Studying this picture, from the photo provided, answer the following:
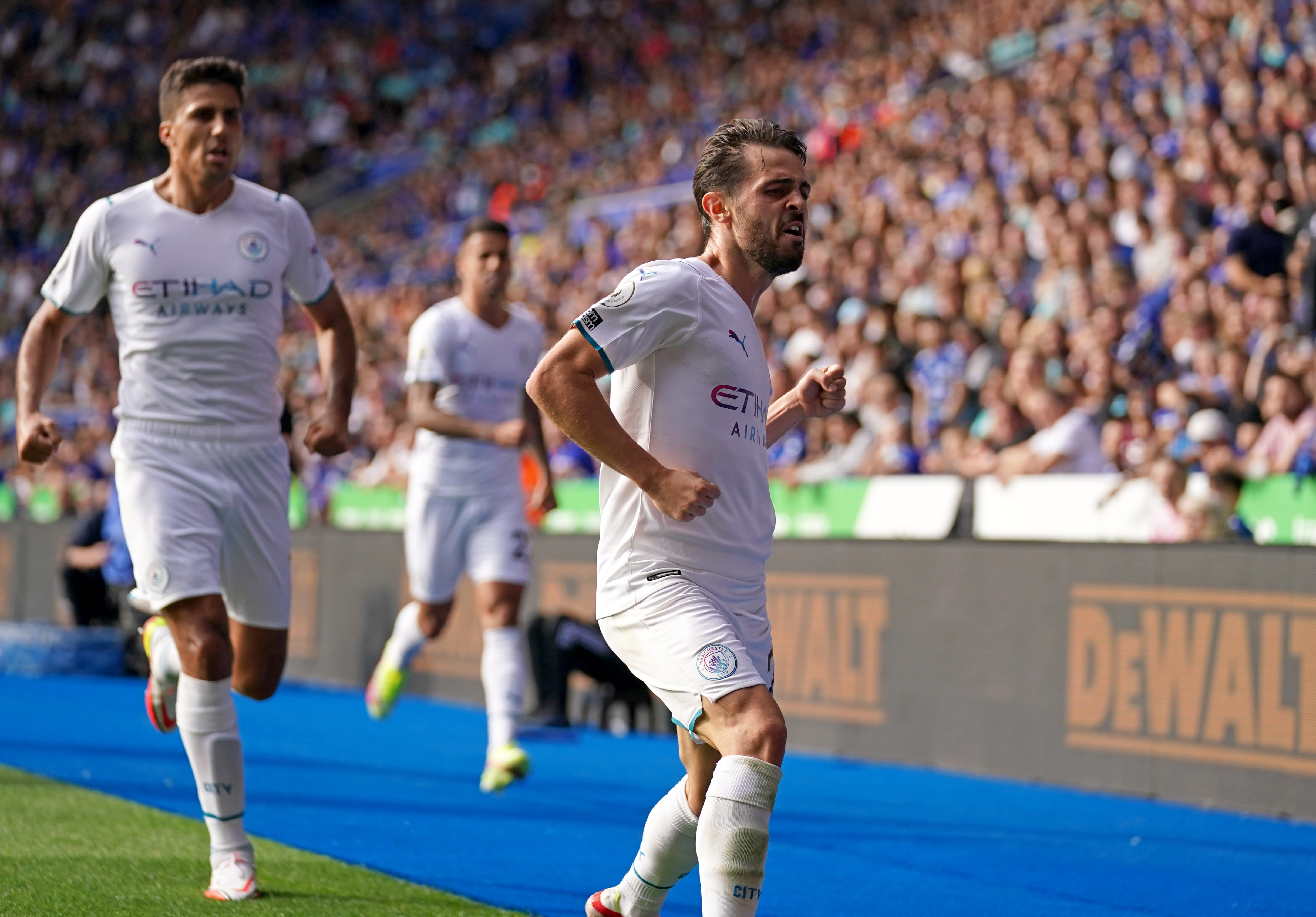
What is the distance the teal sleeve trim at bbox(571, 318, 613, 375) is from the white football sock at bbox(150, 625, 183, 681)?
2.71 m

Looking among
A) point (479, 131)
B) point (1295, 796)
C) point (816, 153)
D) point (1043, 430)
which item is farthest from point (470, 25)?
point (1295, 796)

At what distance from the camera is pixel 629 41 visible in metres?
31.4

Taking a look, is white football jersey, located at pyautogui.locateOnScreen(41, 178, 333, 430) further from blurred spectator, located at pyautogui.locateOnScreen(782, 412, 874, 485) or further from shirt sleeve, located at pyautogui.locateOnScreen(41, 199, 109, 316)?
blurred spectator, located at pyautogui.locateOnScreen(782, 412, 874, 485)

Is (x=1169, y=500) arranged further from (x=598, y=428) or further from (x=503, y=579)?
(x=598, y=428)

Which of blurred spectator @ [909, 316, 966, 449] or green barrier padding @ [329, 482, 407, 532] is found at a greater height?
blurred spectator @ [909, 316, 966, 449]

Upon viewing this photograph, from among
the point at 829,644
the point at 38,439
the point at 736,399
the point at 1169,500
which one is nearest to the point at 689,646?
the point at 736,399

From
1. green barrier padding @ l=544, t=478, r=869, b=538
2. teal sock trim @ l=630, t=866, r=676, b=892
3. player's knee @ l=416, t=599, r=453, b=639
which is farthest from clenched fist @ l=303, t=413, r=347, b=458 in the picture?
green barrier padding @ l=544, t=478, r=869, b=538

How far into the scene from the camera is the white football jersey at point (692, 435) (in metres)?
3.91

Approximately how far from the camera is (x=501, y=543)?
805 cm

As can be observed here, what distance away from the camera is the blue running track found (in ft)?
18.1

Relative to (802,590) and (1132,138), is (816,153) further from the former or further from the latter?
(802,590)

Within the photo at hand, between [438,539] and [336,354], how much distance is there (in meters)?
2.73

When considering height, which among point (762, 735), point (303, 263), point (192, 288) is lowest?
point (762, 735)

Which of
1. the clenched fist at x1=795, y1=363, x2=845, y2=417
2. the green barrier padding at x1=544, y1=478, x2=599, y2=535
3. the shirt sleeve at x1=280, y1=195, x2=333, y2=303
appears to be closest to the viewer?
the clenched fist at x1=795, y1=363, x2=845, y2=417
